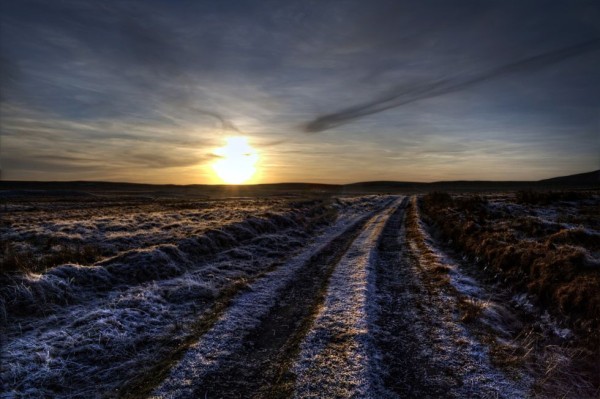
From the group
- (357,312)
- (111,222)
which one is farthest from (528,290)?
(111,222)

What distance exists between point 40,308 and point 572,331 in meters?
13.4

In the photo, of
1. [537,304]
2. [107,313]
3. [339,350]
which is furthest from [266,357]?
[537,304]

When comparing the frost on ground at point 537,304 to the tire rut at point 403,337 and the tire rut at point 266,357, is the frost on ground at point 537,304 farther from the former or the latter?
the tire rut at point 266,357

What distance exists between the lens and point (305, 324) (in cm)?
880

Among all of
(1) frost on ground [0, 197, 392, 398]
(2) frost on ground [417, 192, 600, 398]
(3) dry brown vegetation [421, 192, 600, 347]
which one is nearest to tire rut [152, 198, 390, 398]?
(1) frost on ground [0, 197, 392, 398]

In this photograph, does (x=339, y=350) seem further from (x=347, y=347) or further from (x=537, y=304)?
(x=537, y=304)

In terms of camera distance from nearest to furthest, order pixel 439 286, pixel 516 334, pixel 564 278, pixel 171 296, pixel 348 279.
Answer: pixel 516 334 < pixel 564 278 < pixel 171 296 < pixel 439 286 < pixel 348 279

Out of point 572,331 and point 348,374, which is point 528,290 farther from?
point 348,374

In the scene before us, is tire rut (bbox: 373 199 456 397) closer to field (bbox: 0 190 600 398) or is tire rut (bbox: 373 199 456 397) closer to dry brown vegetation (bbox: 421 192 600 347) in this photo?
field (bbox: 0 190 600 398)

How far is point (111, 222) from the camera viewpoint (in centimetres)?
2594

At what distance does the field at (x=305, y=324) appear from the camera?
247 inches

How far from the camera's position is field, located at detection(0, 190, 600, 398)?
6281mm

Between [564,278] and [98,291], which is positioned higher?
[564,278]

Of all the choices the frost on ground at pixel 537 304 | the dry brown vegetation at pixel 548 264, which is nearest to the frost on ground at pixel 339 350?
the frost on ground at pixel 537 304
